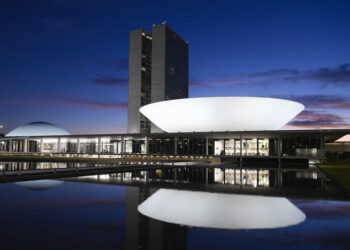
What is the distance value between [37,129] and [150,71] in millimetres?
46067

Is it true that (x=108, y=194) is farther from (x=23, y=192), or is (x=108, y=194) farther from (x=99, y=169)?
(x=99, y=169)

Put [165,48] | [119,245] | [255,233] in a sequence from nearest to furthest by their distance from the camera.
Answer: [119,245] → [255,233] → [165,48]

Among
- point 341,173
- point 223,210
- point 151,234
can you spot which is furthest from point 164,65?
point 151,234

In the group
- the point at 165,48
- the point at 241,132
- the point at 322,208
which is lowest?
the point at 322,208

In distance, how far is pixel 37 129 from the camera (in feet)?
286

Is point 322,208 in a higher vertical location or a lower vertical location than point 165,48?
lower

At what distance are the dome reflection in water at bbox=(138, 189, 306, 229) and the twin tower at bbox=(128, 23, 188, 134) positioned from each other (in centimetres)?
9812

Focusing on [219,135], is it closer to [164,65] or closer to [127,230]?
[127,230]

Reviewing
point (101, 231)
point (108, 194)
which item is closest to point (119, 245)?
point (101, 231)

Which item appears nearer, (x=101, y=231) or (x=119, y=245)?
(x=119, y=245)

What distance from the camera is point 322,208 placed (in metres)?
8.88

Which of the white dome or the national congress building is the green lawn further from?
the white dome

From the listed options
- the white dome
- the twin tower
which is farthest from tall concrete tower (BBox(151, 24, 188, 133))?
the white dome

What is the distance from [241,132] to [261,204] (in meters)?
26.3
